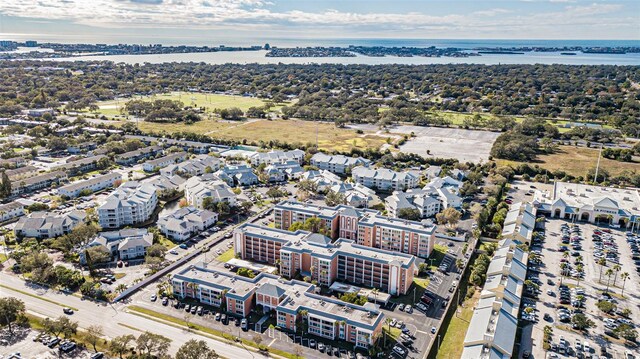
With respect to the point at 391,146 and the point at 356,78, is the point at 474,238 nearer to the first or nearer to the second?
the point at 391,146

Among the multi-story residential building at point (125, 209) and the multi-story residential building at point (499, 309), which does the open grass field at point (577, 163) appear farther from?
the multi-story residential building at point (125, 209)

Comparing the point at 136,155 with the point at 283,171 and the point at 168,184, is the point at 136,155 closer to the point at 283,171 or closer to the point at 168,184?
the point at 168,184

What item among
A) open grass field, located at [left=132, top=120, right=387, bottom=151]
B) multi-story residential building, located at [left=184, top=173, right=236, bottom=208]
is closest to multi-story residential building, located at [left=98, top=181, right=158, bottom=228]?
multi-story residential building, located at [left=184, top=173, right=236, bottom=208]

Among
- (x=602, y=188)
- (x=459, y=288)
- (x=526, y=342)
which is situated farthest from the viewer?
(x=602, y=188)

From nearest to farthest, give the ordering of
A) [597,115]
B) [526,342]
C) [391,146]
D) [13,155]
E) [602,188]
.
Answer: [526,342], [602,188], [13,155], [391,146], [597,115]

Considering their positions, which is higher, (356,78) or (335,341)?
(356,78)

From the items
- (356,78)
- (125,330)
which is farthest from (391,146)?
(356,78)

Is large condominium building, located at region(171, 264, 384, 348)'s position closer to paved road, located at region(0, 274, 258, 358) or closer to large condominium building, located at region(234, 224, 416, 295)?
large condominium building, located at region(234, 224, 416, 295)
